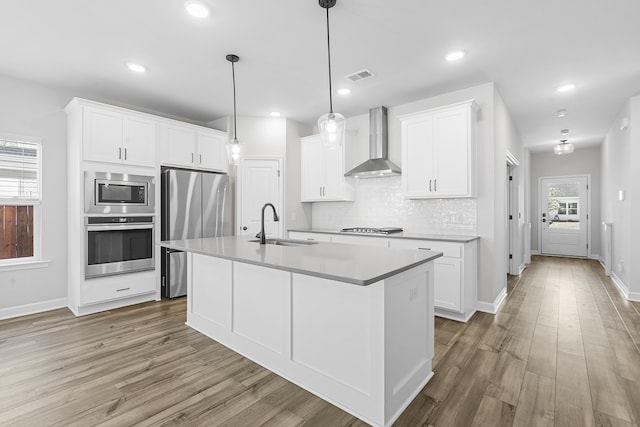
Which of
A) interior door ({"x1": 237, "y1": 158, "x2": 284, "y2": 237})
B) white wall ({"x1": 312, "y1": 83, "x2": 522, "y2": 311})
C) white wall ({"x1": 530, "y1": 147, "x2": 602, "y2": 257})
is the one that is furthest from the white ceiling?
white wall ({"x1": 530, "y1": 147, "x2": 602, "y2": 257})

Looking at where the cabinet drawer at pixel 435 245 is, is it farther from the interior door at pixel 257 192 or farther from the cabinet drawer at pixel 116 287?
the cabinet drawer at pixel 116 287

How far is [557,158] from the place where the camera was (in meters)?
8.05

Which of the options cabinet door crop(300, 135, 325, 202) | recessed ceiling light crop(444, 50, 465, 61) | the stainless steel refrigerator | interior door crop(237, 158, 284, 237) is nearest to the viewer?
recessed ceiling light crop(444, 50, 465, 61)

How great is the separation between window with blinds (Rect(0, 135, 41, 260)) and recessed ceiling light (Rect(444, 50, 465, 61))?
4.63 metres

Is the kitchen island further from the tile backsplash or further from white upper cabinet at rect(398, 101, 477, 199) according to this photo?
the tile backsplash

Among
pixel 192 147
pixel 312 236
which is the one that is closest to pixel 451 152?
pixel 312 236

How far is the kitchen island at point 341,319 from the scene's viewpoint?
1.75 m

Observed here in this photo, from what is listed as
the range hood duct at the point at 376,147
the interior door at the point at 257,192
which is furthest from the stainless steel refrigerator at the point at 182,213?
the range hood duct at the point at 376,147

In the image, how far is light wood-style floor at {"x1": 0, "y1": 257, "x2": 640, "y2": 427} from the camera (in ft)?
6.07

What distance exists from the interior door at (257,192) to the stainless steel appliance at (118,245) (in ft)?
4.41

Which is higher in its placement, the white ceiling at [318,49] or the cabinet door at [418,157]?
the white ceiling at [318,49]

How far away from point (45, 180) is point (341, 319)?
156 inches

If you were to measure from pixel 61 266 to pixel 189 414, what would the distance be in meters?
3.15

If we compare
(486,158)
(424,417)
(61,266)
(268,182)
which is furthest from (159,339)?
(486,158)
